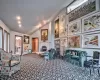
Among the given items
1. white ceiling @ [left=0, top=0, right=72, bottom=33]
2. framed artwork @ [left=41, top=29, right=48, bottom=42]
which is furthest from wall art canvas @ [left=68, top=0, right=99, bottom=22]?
framed artwork @ [left=41, top=29, right=48, bottom=42]

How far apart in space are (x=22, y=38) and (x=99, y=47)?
9116 mm

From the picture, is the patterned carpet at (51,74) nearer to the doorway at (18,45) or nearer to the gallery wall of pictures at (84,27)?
the gallery wall of pictures at (84,27)

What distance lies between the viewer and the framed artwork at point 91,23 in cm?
531

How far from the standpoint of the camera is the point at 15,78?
3629 millimetres

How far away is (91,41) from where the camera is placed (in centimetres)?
572

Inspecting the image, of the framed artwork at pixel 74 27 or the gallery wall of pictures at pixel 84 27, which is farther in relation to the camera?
the framed artwork at pixel 74 27

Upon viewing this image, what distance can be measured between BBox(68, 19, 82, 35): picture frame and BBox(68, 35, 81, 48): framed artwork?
0.32 metres

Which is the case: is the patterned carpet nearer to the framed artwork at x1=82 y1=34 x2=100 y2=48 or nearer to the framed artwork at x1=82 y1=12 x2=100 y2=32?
the framed artwork at x1=82 y1=34 x2=100 y2=48

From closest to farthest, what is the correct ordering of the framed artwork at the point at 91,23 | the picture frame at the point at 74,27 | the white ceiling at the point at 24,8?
the white ceiling at the point at 24,8
the framed artwork at the point at 91,23
the picture frame at the point at 74,27

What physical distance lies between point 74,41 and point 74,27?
94cm

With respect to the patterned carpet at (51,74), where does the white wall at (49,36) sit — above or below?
above

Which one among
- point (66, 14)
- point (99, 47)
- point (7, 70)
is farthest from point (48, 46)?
point (7, 70)

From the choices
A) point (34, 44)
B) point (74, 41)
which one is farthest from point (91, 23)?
point (34, 44)

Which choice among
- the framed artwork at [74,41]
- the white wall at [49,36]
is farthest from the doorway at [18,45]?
the framed artwork at [74,41]
